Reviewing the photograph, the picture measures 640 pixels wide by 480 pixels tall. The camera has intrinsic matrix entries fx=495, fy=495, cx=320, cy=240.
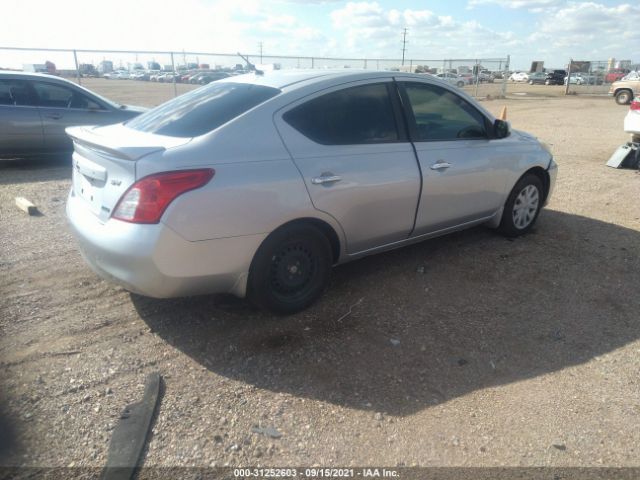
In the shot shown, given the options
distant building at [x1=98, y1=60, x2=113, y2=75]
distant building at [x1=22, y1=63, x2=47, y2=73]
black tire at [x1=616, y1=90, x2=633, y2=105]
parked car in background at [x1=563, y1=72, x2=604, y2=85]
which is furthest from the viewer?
parked car in background at [x1=563, y1=72, x2=604, y2=85]

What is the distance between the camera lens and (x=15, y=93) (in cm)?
825

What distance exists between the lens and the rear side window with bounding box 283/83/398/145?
353cm

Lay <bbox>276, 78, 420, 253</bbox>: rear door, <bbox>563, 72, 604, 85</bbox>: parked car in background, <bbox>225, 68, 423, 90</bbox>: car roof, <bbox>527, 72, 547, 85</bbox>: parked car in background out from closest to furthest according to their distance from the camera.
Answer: <bbox>276, 78, 420, 253</bbox>: rear door → <bbox>225, 68, 423, 90</bbox>: car roof → <bbox>563, 72, 604, 85</bbox>: parked car in background → <bbox>527, 72, 547, 85</bbox>: parked car in background

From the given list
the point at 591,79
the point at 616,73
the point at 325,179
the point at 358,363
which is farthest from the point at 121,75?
the point at 616,73

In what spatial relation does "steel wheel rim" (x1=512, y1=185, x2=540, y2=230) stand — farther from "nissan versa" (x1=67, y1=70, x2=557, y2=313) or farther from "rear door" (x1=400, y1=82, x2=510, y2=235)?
"nissan versa" (x1=67, y1=70, x2=557, y2=313)

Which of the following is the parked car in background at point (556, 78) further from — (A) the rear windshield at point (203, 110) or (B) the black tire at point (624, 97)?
(A) the rear windshield at point (203, 110)

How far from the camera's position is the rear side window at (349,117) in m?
3.53

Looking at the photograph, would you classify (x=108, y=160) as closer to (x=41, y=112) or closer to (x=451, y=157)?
(x=451, y=157)

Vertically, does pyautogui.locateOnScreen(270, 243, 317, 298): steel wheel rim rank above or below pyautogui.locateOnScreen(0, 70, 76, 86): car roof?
below

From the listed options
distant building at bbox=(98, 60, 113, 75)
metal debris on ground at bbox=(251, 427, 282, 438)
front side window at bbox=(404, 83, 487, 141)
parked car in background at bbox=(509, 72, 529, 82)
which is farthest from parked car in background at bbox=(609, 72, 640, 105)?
parked car in background at bbox=(509, 72, 529, 82)

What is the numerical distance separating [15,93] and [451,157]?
24.8 feet

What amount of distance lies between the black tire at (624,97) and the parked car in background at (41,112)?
2608 cm

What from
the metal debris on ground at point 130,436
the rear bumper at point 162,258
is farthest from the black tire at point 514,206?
the metal debris on ground at point 130,436

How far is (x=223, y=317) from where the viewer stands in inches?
145
